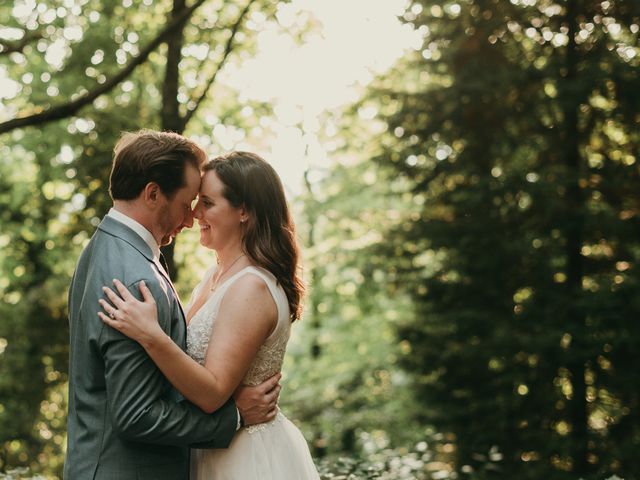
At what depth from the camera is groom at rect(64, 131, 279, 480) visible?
2.85m

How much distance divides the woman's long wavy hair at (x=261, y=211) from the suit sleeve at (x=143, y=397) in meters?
0.61

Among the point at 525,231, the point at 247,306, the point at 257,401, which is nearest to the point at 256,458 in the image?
A: the point at 257,401

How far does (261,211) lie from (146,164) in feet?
1.99

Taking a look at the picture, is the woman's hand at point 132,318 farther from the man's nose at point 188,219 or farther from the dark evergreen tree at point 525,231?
the dark evergreen tree at point 525,231

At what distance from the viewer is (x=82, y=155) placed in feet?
33.8

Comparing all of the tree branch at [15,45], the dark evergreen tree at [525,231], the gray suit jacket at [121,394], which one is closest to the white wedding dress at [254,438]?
the gray suit jacket at [121,394]

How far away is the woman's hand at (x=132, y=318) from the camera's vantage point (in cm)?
282

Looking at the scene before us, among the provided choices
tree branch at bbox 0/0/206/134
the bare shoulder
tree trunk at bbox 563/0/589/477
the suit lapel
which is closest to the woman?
the bare shoulder

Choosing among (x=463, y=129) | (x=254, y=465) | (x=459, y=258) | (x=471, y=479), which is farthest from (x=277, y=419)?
(x=463, y=129)

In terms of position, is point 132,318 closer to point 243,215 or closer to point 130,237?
point 130,237

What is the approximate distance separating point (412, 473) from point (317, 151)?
13.2m

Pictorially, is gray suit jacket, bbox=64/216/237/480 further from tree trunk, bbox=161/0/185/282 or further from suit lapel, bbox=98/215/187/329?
tree trunk, bbox=161/0/185/282

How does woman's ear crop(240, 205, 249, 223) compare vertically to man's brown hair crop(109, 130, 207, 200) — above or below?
below

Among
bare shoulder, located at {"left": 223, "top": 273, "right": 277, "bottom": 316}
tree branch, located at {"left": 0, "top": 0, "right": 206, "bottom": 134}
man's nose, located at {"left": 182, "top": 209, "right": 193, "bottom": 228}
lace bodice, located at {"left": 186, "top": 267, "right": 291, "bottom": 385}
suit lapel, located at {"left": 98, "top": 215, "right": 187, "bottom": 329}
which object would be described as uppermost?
tree branch, located at {"left": 0, "top": 0, "right": 206, "bottom": 134}
